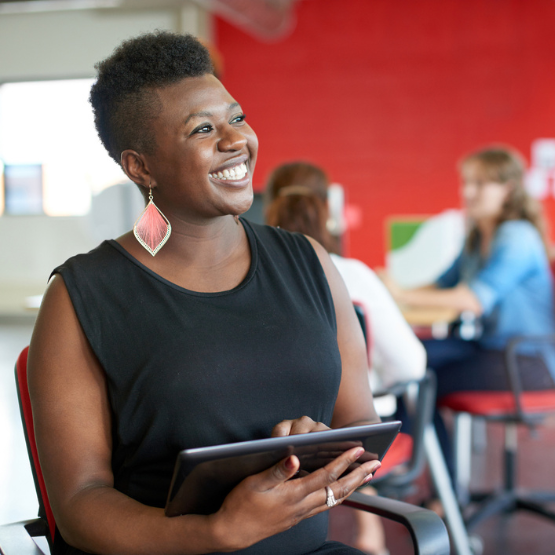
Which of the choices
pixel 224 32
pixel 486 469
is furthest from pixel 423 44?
pixel 486 469

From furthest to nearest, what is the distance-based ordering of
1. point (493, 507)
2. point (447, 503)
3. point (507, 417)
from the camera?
point (493, 507)
point (507, 417)
point (447, 503)

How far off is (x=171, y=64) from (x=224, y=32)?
5945 millimetres

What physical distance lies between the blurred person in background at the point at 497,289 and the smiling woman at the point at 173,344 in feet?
5.44

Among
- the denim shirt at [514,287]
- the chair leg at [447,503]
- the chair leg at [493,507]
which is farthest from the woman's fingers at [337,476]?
the denim shirt at [514,287]

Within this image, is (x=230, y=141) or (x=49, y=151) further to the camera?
(x=49, y=151)

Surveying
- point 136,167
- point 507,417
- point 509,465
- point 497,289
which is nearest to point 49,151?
point 497,289

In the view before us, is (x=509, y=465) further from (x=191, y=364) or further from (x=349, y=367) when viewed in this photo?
(x=191, y=364)

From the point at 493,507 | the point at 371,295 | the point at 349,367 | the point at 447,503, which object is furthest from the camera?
the point at 493,507

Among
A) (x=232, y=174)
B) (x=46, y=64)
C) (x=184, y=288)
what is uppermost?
(x=46, y=64)

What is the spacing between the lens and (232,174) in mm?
1168

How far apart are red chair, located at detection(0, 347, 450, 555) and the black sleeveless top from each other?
50mm

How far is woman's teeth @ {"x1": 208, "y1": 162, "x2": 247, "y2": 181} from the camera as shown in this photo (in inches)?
45.5

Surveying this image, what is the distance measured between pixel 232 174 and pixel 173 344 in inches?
11.7

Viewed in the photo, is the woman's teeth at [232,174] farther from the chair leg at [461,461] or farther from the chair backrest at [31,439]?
the chair leg at [461,461]
